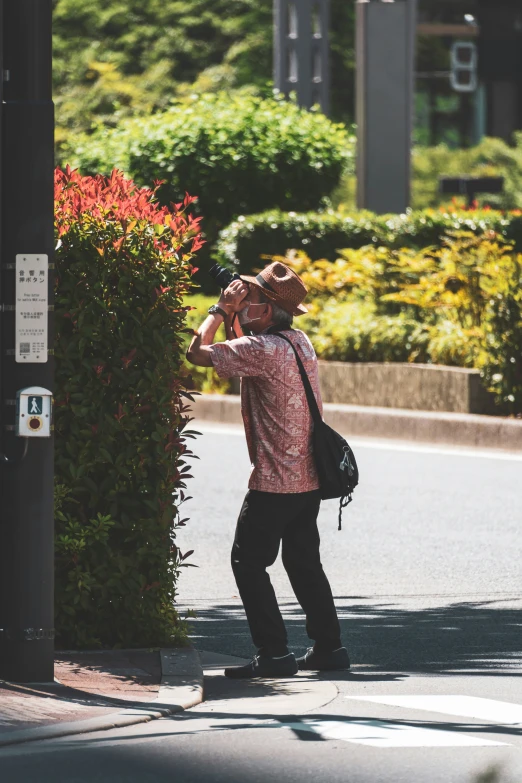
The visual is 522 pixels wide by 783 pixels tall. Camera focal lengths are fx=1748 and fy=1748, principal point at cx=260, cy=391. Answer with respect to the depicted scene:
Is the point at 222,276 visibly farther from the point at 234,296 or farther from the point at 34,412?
the point at 34,412

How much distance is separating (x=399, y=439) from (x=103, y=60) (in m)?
32.5

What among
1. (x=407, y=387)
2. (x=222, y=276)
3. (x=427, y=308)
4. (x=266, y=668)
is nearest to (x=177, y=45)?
(x=427, y=308)

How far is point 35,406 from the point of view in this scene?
6.61 meters

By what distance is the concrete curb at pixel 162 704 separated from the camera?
587cm

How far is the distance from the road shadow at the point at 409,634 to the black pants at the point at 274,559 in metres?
0.36

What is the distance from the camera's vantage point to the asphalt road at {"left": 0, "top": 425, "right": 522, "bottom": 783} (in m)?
5.52

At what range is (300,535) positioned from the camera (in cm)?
718

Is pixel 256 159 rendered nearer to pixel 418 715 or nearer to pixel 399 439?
pixel 399 439

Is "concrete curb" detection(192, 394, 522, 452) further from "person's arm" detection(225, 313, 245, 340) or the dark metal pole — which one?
the dark metal pole

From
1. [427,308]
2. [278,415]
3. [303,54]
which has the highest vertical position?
[303,54]

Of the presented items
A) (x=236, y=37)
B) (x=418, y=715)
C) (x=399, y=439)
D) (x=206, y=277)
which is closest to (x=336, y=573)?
(x=418, y=715)

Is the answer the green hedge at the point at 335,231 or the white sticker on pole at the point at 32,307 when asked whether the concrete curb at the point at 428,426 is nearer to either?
the green hedge at the point at 335,231

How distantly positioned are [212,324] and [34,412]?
2.83ft

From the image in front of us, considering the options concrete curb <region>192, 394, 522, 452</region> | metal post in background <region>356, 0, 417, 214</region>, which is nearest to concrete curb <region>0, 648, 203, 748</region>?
concrete curb <region>192, 394, 522, 452</region>
